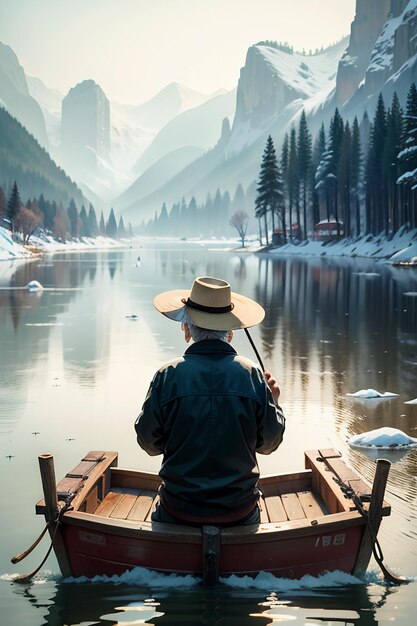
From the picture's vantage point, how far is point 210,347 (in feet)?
19.1

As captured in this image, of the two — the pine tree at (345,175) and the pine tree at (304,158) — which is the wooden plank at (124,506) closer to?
the pine tree at (345,175)

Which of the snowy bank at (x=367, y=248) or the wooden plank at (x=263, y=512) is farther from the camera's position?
the snowy bank at (x=367, y=248)

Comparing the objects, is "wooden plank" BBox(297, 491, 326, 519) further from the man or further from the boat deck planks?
the man

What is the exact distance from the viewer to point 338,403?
13.7 metres

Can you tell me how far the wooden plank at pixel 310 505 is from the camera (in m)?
7.24

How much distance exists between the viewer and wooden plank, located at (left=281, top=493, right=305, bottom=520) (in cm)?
715

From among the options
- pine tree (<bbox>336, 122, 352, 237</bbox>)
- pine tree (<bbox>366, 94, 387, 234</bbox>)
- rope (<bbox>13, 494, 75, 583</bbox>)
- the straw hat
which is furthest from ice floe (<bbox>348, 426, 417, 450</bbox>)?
pine tree (<bbox>336, 122, 352, 237</bbox>)

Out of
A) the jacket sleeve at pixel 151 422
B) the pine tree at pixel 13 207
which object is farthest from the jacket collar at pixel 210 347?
the pine tree at pixel 13 207

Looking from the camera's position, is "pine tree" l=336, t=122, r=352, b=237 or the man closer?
the man

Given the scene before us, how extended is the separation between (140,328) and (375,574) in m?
18.0

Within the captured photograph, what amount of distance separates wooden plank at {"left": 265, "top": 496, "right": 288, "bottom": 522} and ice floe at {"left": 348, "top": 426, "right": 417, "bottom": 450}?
3544 mm

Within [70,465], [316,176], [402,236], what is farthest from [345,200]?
[70,465]

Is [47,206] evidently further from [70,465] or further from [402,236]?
[70,465]

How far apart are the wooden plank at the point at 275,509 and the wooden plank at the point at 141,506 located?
1104 mm
